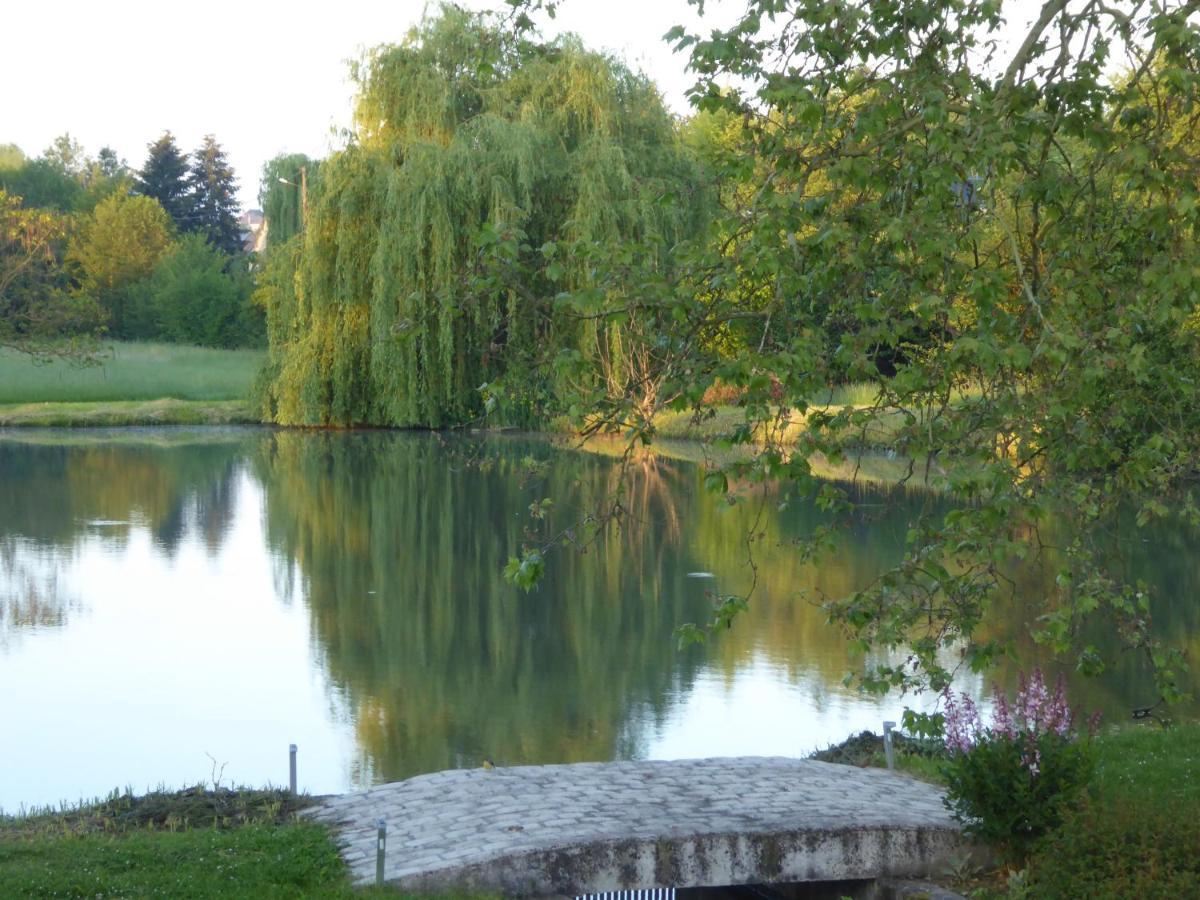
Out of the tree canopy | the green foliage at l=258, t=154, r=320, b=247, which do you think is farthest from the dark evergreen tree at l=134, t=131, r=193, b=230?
the green foliage at l=258, t=154, r=320, b=247

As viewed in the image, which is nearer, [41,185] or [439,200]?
[439,200]

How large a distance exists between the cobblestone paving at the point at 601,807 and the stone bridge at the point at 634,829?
0.04 feet

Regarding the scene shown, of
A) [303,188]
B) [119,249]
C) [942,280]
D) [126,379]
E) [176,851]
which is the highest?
[119,249]

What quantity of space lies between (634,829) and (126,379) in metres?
46.2

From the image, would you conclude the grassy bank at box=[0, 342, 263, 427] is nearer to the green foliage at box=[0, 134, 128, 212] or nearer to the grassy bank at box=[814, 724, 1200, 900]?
the green foliage at box=[0, 134, 128, 212]

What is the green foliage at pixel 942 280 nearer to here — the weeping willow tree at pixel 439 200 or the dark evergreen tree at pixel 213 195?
the weeping willow tree at pixel 439 200

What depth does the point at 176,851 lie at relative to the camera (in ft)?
22.7

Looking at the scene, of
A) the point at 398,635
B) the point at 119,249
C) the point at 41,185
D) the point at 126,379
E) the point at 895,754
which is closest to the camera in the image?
the point at 895,754

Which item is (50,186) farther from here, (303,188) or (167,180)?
(303,188)

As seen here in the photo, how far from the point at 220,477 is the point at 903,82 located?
25.3 meters

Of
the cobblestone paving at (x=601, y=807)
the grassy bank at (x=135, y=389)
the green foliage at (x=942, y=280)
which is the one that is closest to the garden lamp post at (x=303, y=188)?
the grassy bank at (x=135, y=389)

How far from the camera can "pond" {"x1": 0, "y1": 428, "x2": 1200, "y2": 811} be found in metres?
11.4

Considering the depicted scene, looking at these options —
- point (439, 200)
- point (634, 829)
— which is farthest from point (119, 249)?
point (634, 829)

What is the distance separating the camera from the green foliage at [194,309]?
2463 inches
